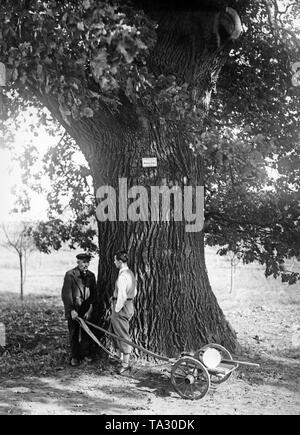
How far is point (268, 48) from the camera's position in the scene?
10719mm

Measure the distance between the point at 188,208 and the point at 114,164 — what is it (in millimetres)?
1365

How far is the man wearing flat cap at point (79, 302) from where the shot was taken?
791 cm

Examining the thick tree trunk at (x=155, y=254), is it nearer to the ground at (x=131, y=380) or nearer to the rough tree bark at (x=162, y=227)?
the rough tree bark at (x=162, y=227)

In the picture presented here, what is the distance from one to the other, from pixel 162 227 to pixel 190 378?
2462 millimetres

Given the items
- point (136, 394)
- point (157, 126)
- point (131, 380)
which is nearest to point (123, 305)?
point (131, 380)

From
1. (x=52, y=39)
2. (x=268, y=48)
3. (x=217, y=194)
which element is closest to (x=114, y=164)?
(x=52, y=39)

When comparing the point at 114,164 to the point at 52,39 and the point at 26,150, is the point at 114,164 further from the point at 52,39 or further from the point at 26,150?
the point at 26,150

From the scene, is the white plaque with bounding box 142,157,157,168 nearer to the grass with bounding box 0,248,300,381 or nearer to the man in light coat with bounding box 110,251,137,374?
the man in light coat with bounding box 110,251,137,374

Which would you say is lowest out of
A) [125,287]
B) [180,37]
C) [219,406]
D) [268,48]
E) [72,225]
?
[219,406]

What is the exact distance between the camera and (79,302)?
809 cm

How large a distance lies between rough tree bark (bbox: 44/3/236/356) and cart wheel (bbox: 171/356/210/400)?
107 cm

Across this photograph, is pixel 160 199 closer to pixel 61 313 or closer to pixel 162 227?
pixel 162 227

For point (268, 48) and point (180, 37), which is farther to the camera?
point (268, 48)

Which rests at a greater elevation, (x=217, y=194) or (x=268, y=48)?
(x=268, y=48)
